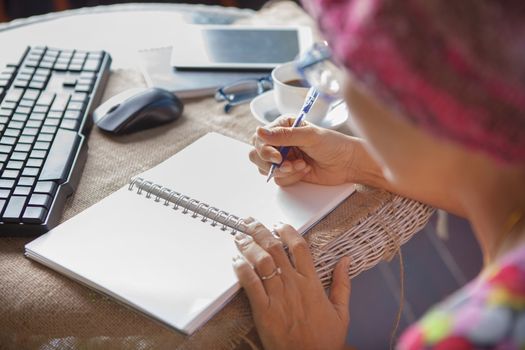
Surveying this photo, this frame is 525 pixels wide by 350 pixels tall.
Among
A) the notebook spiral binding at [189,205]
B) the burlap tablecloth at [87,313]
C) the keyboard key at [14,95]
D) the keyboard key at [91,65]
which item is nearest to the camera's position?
the burlap tablecloth at [87,313]

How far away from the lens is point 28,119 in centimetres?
88

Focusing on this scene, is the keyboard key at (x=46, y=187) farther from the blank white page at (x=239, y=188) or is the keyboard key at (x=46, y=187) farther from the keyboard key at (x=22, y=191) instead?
the blank white page at (x=239, y=188)

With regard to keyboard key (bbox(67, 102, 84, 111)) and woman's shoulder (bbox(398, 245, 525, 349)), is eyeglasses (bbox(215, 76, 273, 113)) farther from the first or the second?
woman's shoulder (bbox(398, 245, 525, 349))

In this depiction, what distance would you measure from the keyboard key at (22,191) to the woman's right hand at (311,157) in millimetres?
283

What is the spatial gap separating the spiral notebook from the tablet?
10.5 inches

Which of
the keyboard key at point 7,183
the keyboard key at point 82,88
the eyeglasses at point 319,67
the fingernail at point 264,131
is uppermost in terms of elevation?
the eyeglasses at point 319,67

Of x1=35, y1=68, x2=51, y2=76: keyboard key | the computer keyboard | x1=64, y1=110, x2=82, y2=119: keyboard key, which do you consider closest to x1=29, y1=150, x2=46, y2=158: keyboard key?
the computer keyboard

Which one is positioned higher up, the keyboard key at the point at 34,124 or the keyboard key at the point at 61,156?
the keyboard key at the point at 34,124

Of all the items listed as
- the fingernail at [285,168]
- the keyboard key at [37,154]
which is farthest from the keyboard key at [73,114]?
the fingernail at [285,168]

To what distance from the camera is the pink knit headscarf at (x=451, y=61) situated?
1.29 ft

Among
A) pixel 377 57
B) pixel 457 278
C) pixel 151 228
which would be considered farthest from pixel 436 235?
pixel 377 57

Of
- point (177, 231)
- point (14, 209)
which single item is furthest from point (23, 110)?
point (177, 231)

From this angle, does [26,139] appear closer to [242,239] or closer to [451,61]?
[242,239]

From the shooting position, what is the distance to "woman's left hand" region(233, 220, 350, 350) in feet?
2.12
